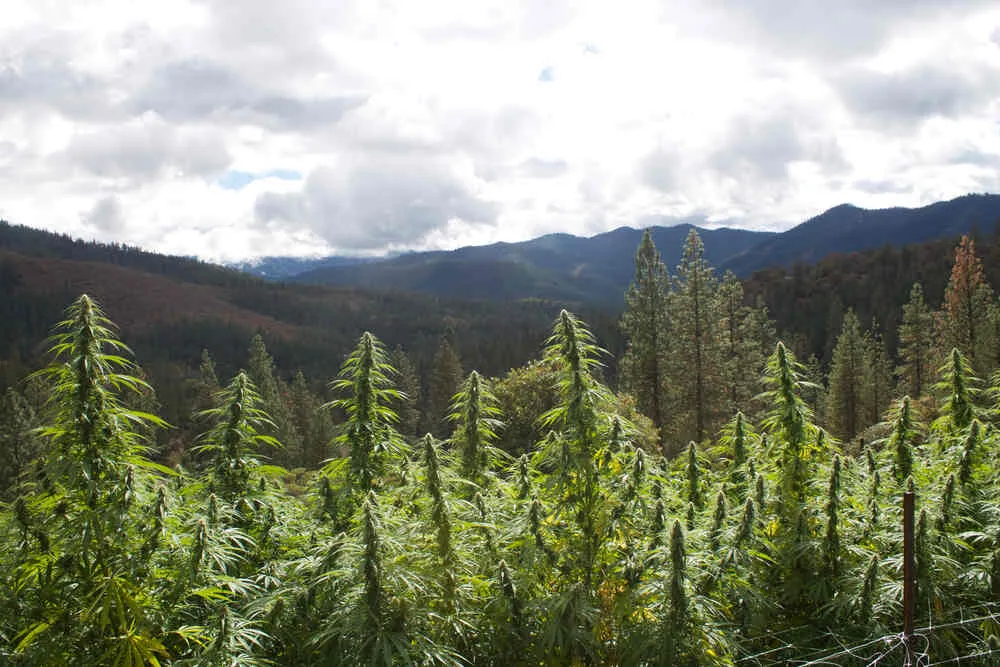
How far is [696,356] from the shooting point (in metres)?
31.0

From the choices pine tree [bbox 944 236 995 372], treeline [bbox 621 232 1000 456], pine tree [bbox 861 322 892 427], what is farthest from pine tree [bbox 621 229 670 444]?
pine tree [bbox 861 322 892 427]

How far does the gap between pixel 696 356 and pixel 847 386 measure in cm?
1793

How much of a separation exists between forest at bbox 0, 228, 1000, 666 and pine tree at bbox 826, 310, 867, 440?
38595mm

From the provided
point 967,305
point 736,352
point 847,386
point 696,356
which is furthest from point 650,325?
point 847,386

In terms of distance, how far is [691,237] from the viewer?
3338 centimetres

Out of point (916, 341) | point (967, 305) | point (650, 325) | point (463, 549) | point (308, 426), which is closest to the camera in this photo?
point (463, 549)

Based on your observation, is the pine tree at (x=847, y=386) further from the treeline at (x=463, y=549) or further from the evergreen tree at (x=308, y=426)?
the treeline at (x=463, y=549)

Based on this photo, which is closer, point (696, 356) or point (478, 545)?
point (478, 545)

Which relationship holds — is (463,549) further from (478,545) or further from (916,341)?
(916,341)

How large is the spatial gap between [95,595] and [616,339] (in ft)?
332

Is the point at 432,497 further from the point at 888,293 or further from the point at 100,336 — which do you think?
the point at 888,293

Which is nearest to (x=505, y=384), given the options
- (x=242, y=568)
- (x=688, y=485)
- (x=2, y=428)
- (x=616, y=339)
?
(x=688, y=485)

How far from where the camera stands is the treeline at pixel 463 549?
4.14m

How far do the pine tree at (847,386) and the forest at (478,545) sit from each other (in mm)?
38595
